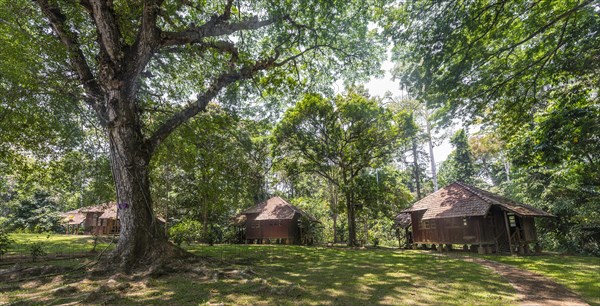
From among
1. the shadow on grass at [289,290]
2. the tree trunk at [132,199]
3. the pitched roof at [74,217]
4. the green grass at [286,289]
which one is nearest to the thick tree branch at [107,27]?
the tree trunk at [132,199]

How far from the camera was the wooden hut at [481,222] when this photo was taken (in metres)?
17.4

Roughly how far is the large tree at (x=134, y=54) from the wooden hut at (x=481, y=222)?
1253cm

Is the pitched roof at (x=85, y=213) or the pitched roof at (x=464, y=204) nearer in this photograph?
the pitched roof at (x=464, y=204)

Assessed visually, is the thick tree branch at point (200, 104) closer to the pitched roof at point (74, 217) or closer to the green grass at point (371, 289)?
the green grass at point (371, 289)

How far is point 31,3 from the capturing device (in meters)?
8.95

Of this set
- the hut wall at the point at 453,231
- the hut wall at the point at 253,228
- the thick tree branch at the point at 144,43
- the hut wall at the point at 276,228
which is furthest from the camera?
the hut wall at the point at 253,228

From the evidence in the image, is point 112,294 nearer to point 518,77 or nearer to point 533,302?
point 533,302

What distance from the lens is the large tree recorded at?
811 centimetres

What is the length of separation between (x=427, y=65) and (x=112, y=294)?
33.9 ft

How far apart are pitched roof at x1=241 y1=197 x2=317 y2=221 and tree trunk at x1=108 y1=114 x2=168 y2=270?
805 inches

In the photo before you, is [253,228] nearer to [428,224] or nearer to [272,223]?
[272,223]

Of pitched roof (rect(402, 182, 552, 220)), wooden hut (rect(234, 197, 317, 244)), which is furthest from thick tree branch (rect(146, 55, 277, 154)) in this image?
wooden hut (rect(234, 197, 317, 244))

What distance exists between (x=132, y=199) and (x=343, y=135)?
18178 mm

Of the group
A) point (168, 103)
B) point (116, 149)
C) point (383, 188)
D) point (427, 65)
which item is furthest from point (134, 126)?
point (383, 188)
